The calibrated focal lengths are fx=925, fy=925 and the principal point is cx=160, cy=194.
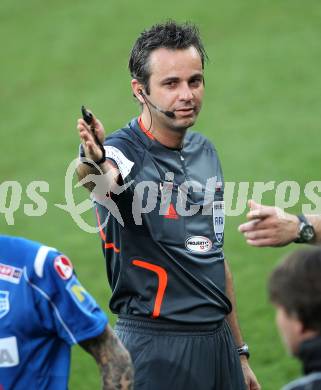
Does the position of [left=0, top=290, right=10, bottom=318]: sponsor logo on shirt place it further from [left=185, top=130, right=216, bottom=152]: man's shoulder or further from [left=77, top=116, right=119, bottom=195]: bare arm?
[left=185, top=130, right=216, bottom=152]: man's shoulder

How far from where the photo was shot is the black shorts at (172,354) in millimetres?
4445

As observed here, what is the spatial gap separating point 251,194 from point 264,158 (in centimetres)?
99

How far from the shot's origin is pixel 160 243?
4.43 metres

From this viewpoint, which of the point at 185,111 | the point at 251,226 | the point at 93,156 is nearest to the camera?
the point at 251,226

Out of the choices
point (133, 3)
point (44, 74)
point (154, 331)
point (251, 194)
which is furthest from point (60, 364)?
point (133, 3)

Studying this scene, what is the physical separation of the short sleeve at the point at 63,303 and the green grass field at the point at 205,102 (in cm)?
408

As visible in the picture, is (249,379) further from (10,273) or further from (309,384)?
(309,384)

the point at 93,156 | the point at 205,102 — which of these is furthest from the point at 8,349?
the point at 205,102

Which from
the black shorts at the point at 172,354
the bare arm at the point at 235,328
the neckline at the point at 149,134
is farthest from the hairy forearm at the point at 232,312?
the neckline at the point at 149,134

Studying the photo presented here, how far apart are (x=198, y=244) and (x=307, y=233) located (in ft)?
1.94

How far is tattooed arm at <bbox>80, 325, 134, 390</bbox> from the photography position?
3.54 meters

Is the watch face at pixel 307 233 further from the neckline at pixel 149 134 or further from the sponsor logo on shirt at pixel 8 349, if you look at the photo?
the sponsor logo on shirt at pixel 8 349

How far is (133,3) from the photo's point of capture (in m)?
16.7

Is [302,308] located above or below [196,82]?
below
